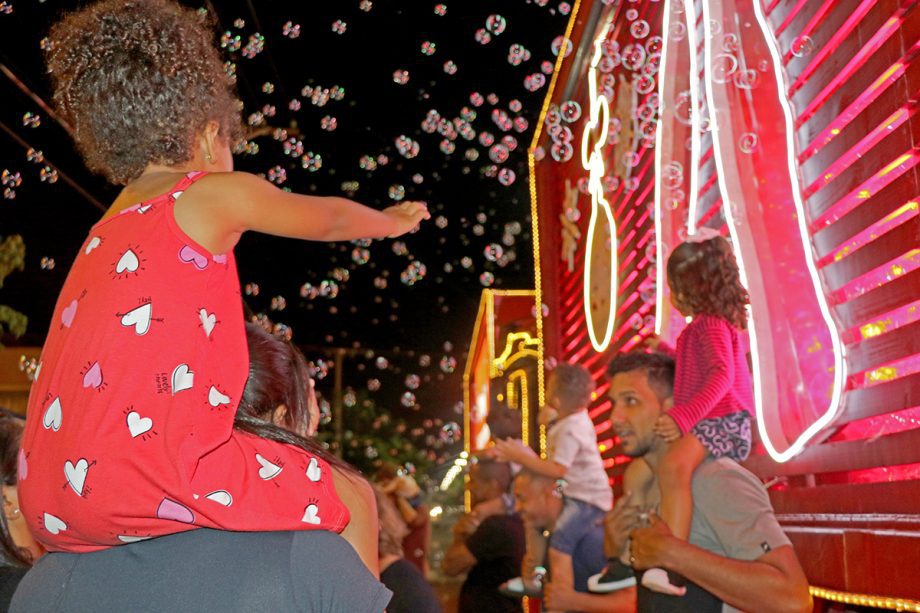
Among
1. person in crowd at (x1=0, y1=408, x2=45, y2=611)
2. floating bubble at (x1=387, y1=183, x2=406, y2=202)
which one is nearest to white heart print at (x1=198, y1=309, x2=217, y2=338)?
person in crowd at (x1=0, y1=408, x2=45, y2=611)

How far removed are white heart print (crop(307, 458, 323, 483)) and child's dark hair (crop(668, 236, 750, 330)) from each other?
2.16m

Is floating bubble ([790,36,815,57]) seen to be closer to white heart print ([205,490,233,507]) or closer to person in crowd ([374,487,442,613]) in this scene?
person in crowd ([374,487,442,613])

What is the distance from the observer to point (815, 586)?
3379 millimetres

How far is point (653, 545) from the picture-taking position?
2.63 metres

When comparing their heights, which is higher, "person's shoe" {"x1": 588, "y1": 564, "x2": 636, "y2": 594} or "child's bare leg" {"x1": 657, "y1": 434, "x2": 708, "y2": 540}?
"child's bare leg" {"x1": 657, "y1": 434, "x2": 708, "y2": 540}

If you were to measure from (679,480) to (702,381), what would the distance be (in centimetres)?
50

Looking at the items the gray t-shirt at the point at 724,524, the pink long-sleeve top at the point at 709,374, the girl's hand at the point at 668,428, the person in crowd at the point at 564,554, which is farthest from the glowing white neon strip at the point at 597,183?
the gray t-shirt at the point at 724,524

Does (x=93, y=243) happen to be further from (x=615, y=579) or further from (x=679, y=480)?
(x=615, y=579)

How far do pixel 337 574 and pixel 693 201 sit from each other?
353 cm

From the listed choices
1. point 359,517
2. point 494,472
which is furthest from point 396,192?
point 359,517

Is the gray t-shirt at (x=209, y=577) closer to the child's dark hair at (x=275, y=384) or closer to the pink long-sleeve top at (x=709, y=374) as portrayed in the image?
the child's dark hair at (x=275, y=384)

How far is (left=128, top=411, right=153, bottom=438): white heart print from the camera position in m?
1.52

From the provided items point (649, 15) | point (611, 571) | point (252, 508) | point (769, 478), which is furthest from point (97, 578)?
point (649, 15)

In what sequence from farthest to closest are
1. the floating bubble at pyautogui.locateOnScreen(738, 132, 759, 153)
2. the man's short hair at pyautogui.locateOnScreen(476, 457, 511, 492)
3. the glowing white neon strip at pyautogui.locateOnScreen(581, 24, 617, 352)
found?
the glowing white neon strip at pyautogui.locateOnScreen(581, 24, 617, 352), the man's short hair at pyautogui.locateOnScreen(476, 457, 511, 492), the floating bubble at pyautogui.locateOnScreen(738, 132, 759, 153)
